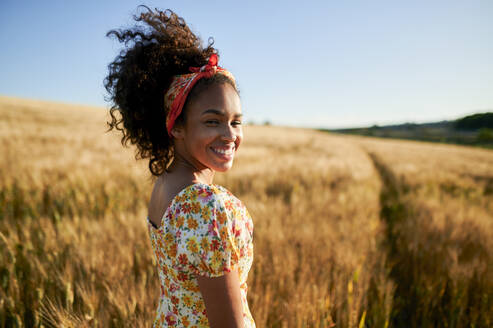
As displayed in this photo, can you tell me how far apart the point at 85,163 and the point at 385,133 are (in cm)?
7899

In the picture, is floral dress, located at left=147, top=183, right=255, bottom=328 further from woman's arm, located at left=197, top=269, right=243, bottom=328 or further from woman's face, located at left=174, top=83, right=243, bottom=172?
woman's face, located at left=174, top=83, right=243, bottom=172

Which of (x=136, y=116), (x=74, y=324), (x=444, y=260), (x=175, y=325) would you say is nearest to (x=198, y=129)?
(x=136, y=116)

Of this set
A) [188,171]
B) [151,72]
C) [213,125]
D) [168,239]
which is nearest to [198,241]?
[168,239]

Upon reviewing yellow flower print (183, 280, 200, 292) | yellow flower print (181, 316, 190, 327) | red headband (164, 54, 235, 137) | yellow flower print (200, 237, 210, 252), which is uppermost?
red headband (164, 54, 235, 137)

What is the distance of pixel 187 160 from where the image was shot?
0.98 metres

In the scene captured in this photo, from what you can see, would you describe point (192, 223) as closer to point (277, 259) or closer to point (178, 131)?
point (178, 131)

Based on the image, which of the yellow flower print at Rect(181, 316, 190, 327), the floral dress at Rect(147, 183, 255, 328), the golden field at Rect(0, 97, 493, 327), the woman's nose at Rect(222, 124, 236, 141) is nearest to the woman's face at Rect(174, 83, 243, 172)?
the woman's nose at Rect(222, 124, 236, 141)

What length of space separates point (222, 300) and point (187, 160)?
0.49 metres

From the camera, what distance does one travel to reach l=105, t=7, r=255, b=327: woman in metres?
0.72

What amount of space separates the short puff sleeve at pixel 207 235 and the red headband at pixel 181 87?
34 cm

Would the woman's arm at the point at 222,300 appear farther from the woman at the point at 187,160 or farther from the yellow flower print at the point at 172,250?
the yellow flower print at the point at 172,250

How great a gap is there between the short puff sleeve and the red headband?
0.34 meters

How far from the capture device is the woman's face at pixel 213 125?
0.90 metres

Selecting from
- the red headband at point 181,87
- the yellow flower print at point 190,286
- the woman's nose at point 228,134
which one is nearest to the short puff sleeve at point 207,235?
the yellow flower print at point 190,286
